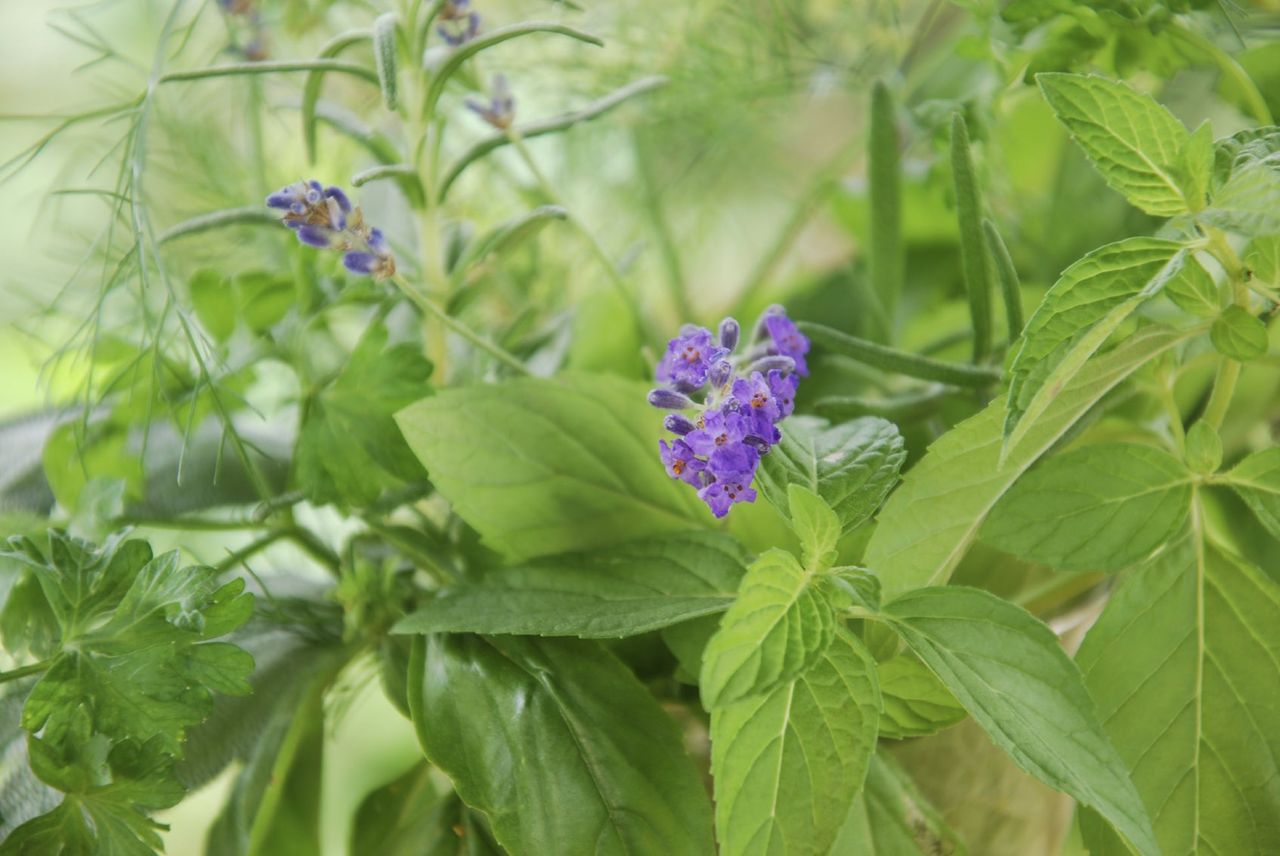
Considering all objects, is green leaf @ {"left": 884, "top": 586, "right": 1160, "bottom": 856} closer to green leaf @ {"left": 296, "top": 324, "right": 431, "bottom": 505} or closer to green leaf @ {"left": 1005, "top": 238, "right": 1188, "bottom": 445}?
green leaf @ {"left": 1005, "top": 238, "right": 1188, "bottom": 445}

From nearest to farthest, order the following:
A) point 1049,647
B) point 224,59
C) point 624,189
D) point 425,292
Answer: point 1049,647 < point 425,292 < point 224,59 < point 624,189

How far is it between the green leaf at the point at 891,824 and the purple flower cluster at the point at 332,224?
0.69 ft

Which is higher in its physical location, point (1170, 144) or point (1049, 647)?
point (1170, 144)

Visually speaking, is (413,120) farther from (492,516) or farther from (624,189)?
(624,189)

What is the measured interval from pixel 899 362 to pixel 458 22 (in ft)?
0.64

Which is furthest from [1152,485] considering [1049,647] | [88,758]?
[88,758]

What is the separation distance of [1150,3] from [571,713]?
11.7 inches

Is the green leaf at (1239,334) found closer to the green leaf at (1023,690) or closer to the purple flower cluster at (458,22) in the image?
the green leaf at (1023,690)

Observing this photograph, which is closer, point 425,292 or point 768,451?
point 768,451

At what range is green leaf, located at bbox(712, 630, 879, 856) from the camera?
26cm

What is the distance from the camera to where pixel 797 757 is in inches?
10.5

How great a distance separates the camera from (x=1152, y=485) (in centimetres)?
30

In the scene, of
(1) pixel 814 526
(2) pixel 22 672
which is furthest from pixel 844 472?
(2) pixel 22 672

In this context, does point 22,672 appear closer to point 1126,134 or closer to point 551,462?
point 551,462
